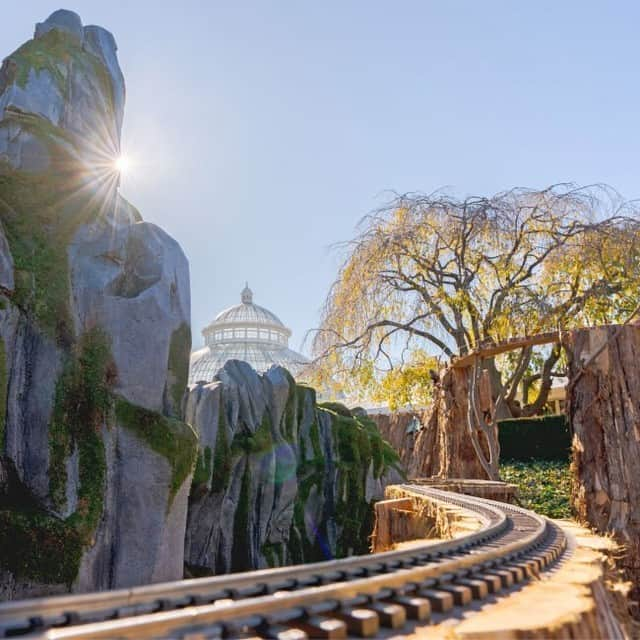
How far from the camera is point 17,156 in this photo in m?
7.86

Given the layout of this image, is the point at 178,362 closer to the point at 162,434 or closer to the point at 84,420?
the point at 162,434

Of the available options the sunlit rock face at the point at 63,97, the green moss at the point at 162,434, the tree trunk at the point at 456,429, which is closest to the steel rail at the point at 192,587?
the green moss at the point at 162,434

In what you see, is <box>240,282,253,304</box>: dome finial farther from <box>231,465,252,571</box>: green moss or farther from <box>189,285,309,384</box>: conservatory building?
<box>231,465,252,571</box>: green moss

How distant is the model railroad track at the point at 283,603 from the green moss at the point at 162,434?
4.71 metres

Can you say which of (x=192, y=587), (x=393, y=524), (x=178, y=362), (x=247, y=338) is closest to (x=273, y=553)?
(x=393, y=524)

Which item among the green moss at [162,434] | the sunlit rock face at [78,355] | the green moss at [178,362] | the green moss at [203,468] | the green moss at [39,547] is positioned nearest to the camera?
the green moss at [39,547]

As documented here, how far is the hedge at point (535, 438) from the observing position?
798 inches

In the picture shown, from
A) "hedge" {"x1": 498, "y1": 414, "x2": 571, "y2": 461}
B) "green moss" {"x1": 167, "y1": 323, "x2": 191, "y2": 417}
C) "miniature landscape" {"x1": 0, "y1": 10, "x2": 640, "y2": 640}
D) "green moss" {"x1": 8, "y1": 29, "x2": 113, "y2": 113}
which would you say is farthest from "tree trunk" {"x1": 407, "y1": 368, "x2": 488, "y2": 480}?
"green moss" {"x1": 8, "y1": 29, "x2": 113, "y2": 113}

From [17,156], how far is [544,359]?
65.4 ft

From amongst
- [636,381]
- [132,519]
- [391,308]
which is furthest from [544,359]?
[132,519]

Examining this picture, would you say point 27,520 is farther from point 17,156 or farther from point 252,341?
point 252,341

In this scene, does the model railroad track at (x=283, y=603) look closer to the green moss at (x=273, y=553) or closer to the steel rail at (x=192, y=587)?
the steel rail at (x=192, y=587)

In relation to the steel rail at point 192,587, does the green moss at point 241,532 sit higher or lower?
lower

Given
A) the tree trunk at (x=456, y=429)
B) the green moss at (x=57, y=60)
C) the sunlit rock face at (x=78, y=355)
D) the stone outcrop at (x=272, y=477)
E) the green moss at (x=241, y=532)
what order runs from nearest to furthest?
the sunlit rock face at (x=78, y=355), the green moss at (x=57, y=60), the stone outcrop at (x=272, y=477), the green moss at (x=241, y=532), the tree trunk at (x=456, y=429)
